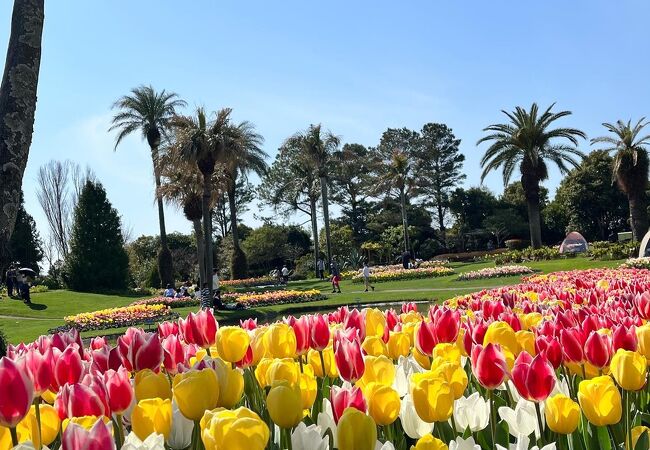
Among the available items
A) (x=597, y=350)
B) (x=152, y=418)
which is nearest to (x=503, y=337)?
(x=597, y=350)

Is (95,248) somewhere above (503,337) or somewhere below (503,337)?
above

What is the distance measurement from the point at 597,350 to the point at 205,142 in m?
21.6

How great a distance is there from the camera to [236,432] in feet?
3.45

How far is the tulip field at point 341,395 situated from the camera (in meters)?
1.29

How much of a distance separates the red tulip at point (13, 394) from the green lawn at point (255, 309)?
544 inches

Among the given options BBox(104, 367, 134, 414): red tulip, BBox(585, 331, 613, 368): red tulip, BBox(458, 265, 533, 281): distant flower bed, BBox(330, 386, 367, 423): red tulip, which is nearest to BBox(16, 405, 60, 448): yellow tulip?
BBox(104, 367, 134, 414): red tulip

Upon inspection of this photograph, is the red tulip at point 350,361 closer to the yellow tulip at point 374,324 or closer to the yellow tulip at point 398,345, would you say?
the yellow tulip at point 398,345

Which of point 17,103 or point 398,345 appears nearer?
point 398,345

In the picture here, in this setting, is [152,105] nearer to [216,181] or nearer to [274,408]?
[216,181]

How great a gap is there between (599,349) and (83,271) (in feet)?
108

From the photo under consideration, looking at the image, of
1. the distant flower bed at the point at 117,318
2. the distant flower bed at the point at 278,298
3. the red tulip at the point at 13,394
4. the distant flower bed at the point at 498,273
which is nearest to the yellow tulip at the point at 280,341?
the red tulip at the point at 13,394

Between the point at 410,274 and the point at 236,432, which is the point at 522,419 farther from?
the point at 410,274

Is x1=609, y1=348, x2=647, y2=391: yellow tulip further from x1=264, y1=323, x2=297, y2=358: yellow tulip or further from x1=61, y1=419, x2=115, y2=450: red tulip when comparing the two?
A: x1=61, y1=419, x2=115, y2=450: red tulip

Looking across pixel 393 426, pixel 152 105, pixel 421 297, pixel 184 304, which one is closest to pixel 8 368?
pixel 393 426
